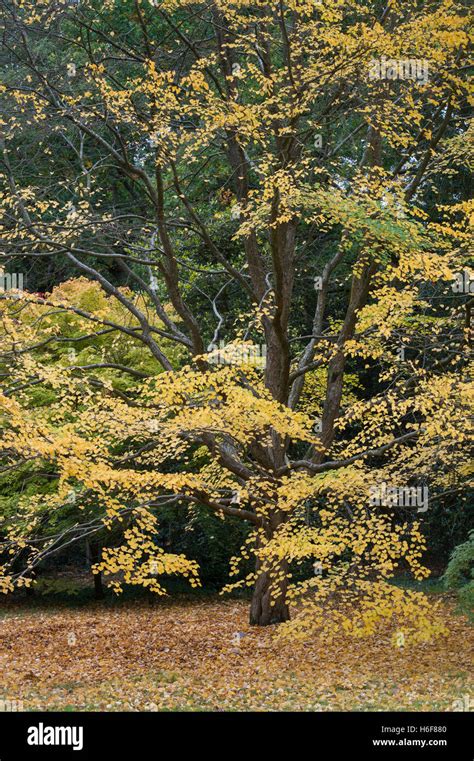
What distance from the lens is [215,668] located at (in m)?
9.70

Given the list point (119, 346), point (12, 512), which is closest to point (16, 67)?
point (119, 346)

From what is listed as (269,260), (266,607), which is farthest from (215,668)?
(269,260)

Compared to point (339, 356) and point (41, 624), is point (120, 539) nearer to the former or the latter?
point (41, 624)

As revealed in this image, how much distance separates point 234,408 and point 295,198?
2.35 m

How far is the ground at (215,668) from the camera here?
7977 mm

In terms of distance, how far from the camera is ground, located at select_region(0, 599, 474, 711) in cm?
798

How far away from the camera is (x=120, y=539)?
15.6 metres
